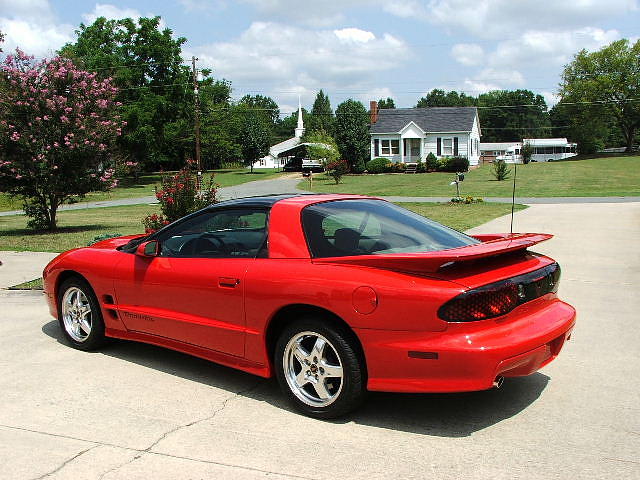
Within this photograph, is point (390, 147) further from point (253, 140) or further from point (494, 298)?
point (494, 298)

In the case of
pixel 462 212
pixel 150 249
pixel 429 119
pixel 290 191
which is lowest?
pixel 462 212

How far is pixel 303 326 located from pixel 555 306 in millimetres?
1796

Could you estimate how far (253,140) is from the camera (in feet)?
258

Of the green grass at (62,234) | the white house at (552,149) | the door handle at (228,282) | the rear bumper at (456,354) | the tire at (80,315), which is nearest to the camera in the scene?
the rear bumper at (456,354)

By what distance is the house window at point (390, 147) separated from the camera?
63594 mm

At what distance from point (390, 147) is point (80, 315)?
59.6 metres

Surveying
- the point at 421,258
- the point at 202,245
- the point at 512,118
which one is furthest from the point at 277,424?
the point at 512,118

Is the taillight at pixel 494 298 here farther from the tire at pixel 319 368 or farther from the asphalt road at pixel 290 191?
the asphalt road at pixel 290 191

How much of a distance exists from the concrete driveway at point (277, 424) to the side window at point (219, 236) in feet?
3.43

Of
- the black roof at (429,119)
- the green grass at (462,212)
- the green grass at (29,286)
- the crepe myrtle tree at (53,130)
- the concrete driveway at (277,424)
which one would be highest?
the black roof at (429,119)

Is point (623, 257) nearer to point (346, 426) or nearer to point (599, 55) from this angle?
point (346, 426)

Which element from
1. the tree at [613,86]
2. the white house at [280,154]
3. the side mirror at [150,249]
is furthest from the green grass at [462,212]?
the white house at [280,154]

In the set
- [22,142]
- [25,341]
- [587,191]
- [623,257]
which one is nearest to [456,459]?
[25,341]

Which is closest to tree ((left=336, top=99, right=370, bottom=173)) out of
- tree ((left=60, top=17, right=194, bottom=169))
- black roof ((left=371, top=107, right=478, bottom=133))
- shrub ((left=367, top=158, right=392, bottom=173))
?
shrub ((left=367, top=158, right=392, bottom=173))
